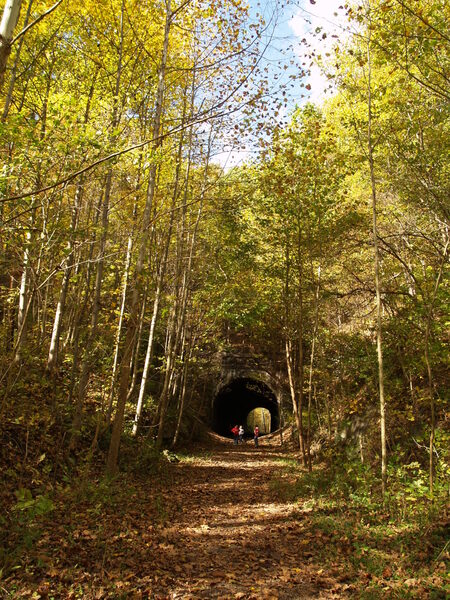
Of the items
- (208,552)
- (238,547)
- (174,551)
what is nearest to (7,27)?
(174,551)

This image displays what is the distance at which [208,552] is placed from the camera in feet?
18.0

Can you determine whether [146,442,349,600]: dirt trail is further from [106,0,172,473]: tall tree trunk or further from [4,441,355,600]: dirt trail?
[106,0,172,473]: tall tree trunk

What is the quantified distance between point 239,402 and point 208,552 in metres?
26.1

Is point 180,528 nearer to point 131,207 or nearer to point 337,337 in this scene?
point 337,337

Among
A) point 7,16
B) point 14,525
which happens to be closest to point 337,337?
point 14,525

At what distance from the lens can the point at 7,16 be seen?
2572mm

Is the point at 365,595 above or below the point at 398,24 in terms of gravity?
below

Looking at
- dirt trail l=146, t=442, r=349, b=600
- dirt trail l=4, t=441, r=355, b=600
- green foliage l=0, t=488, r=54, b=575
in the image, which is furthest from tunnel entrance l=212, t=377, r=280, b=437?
green foliage l=0, t=488, r=54, b=575

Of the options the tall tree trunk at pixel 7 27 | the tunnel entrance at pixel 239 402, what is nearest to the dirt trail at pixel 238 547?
the tall tree trunk at pixel 7 27

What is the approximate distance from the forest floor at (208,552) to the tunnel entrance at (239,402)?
1553cm

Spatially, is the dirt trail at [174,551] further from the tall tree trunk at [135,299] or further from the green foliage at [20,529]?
the tall tree trunk at [135,299]

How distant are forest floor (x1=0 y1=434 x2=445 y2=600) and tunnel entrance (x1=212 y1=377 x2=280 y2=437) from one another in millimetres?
15531

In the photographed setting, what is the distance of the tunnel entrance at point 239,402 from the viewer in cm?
2444

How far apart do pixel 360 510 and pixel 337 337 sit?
662 cm
